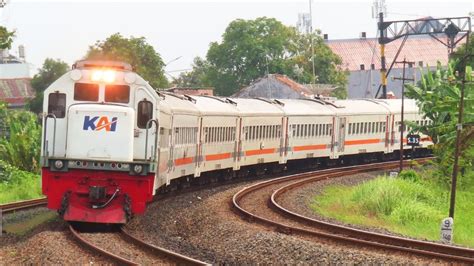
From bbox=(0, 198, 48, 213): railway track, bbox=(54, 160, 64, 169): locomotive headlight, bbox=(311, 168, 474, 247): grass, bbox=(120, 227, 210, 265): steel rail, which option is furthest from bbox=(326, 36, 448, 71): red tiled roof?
bbox=(120, 227, 210, 265): steel rail

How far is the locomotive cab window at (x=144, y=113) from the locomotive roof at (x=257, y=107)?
49.5 ft

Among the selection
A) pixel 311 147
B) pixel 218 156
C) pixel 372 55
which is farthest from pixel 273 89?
pixel 372 55

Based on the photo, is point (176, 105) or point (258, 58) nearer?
point (176, 105)

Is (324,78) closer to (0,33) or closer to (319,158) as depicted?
(319,158)

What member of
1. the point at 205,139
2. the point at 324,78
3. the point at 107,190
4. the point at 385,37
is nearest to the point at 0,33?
the point at 205,139

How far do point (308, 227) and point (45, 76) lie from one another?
4430 centimetres

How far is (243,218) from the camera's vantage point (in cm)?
2284

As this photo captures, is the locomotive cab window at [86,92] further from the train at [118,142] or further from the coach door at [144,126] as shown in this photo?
the coach door at [144,126]

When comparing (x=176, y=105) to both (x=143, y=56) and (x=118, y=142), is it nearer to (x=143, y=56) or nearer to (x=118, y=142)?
(x=118, y=142)

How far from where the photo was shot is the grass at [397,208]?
2559 cm

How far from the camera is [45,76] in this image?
63.7 metres

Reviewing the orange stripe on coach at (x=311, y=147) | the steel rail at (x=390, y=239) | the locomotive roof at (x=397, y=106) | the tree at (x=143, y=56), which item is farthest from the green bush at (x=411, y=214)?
the tree at (x=143, y=56)

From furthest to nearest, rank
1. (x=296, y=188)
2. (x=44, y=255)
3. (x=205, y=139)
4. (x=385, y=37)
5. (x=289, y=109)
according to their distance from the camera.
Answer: (x=385, y=37) → (x=289, y=109) → (x=296, y=188) → (x=205, y=139) → (x=44, y=255)

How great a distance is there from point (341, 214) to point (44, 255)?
41.3ft
